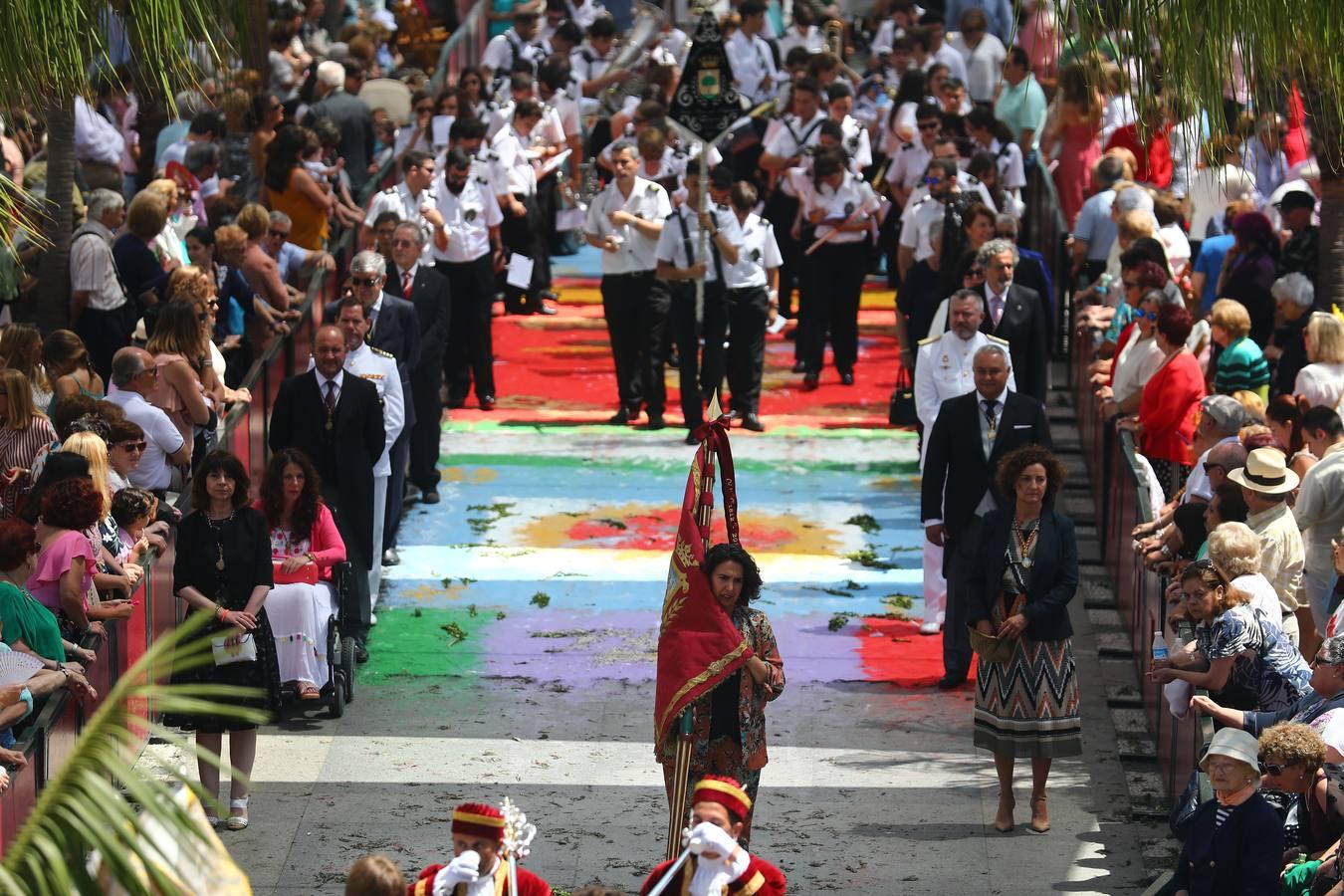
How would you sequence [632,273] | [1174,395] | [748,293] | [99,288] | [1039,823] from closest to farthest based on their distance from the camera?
[1039,823], [1174,395], [99,288], [748,293], [632,273]

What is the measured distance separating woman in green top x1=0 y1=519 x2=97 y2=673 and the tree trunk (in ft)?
17.2

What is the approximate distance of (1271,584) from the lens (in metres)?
10.1

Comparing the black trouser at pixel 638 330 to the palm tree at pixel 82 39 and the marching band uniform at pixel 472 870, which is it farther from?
the marching band uniform at pixel 472 870

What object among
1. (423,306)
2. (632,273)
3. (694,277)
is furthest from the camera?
(632,273)

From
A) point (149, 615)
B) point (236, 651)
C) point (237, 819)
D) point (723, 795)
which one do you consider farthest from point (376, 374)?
point (723, 795)

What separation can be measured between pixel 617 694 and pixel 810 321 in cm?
751

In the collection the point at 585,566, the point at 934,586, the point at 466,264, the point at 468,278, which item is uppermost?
the point at 466,264

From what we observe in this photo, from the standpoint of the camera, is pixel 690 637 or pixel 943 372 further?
pixel 943 372

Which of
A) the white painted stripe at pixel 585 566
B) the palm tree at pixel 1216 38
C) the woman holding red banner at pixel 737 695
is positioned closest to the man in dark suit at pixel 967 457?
the white painted stripe at pixel 585 566

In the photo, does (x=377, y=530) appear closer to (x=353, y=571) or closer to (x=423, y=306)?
(x=353, y=571)

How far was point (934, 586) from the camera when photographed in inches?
512

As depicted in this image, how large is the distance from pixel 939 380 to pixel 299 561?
13.0 feet

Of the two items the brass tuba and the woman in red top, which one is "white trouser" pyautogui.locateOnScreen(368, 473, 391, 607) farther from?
the brass tuba

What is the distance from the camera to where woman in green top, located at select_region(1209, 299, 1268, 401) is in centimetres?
1307
